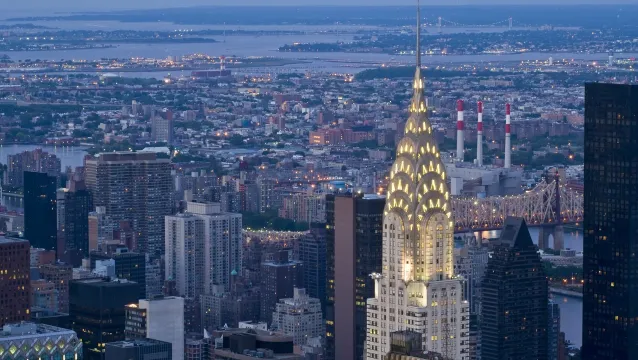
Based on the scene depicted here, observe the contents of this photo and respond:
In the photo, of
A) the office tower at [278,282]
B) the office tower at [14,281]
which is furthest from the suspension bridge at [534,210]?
the office tower at [14,281]

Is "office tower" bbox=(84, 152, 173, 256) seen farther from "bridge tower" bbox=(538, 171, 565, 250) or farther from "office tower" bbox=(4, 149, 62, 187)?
"bridge tower" bbox=(538, 171, 565, 250)

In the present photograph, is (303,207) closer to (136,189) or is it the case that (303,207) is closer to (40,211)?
(136,189)

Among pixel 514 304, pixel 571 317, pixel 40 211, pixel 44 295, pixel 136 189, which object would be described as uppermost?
pixel 514 304

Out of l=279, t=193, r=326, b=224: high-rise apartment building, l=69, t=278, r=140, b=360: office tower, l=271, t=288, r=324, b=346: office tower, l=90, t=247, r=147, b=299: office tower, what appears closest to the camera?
l=69, t=278, r=140, b=360: office tower

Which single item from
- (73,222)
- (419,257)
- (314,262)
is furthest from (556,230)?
(419,257)

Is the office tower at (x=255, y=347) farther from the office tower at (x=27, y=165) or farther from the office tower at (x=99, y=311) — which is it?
the office tower at (x=27, y=165)

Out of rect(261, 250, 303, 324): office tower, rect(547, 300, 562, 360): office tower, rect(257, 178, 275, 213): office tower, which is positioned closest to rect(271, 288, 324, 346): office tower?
rect(261, 250, 303, 324): office tower

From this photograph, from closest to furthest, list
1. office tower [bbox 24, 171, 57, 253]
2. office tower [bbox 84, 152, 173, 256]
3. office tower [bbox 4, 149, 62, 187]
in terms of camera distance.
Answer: office tower [bbox 24, 171, 57, 253] < office tower [bbox 84, 152, 173, 256] < office tower [bbox 4, 149, 62, 187]
